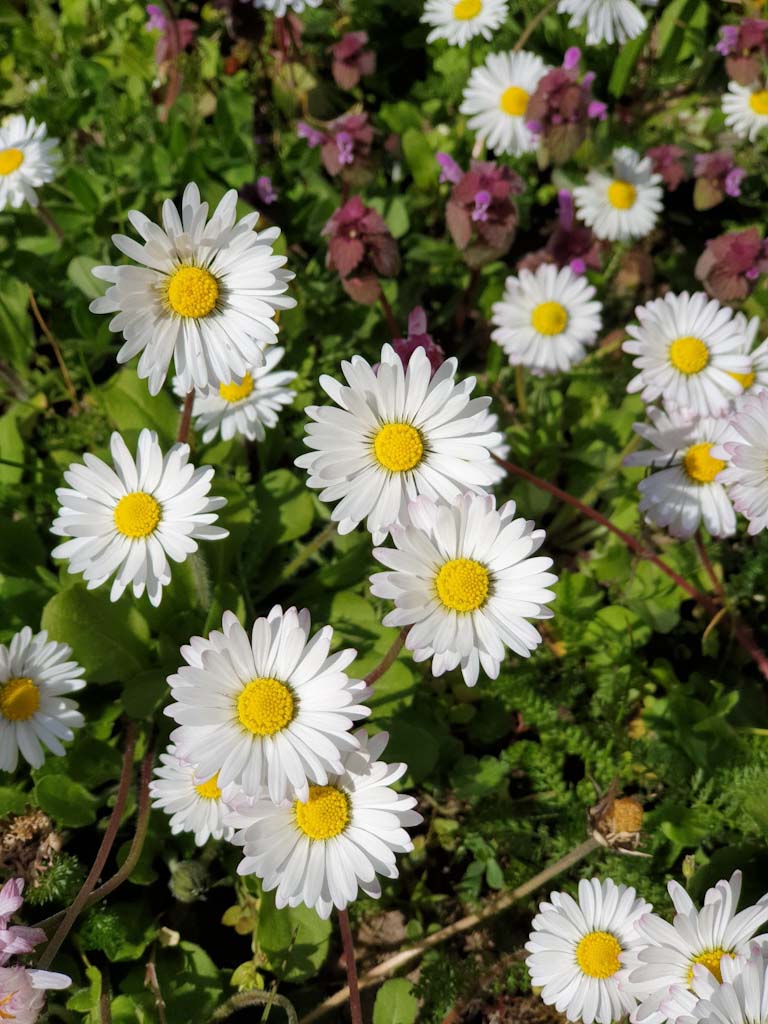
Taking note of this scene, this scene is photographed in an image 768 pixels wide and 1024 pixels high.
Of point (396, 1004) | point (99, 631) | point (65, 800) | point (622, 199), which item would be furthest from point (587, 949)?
point (622, 199)

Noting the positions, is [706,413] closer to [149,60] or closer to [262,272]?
[262,272]

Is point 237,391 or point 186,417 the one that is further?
point 237,391

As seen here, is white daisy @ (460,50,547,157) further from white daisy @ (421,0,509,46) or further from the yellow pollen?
the yellow pollen

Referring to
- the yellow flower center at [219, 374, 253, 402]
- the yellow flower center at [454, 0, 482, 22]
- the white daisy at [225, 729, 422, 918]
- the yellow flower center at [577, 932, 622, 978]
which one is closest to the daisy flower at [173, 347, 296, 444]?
the yellow flower center at [219, 374, 253, 402]

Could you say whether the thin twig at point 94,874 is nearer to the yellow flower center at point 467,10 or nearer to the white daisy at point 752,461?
the white daisy at point 752,461

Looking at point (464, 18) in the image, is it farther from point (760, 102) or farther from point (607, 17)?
point (760, 102)

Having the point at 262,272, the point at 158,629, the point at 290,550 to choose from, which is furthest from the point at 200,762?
the point at 290,550
